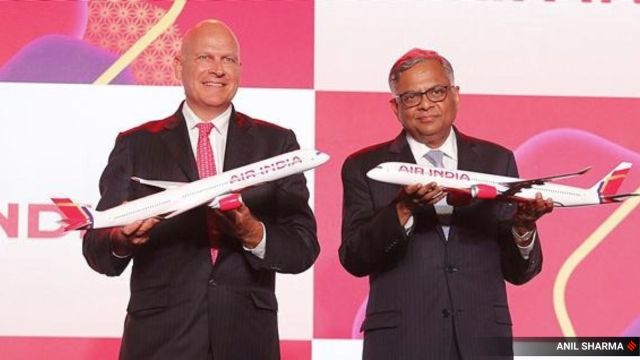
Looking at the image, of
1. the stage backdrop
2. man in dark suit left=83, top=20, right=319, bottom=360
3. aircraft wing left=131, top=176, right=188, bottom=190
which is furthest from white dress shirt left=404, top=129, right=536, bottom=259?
the stage backdrop

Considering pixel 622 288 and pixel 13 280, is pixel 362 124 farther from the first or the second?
pixel 13 280

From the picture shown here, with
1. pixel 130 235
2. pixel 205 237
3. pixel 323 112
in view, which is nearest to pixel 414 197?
pixel 205 237

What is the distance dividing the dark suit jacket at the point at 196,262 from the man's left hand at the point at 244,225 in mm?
49

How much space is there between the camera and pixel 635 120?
3838 millimetres

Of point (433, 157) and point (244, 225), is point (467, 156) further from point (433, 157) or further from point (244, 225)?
point (244, 225)

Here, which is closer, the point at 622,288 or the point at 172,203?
the point at 172,203

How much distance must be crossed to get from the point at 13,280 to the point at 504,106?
2.02m

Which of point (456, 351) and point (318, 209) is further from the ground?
point (318, 209)

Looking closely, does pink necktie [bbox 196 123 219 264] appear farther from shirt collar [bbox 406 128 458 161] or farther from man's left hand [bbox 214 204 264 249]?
shirt collar [bbox 406 128 458 161]

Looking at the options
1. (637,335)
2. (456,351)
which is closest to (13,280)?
(456,351)

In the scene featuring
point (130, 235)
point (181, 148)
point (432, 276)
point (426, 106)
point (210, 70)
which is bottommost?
point (432, 276)

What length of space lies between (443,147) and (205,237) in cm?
72

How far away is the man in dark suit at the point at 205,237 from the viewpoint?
101 inches

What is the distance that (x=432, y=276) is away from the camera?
262cm
